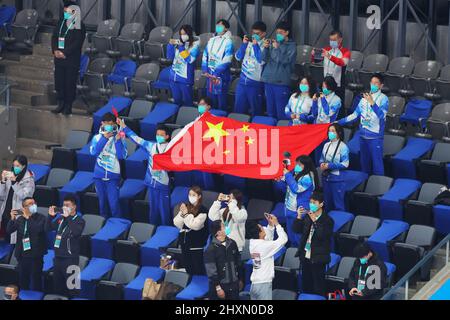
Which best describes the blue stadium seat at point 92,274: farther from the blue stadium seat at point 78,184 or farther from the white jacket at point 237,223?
the blue stadium seat at point 78,184

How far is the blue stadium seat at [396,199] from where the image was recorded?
2697cm

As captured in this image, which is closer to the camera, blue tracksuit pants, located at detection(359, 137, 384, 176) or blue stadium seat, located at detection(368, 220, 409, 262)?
blue stadium seat, located at detection(368, 220, 409, 262)

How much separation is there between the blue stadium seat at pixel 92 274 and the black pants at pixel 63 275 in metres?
0.15

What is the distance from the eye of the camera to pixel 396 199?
26953 millimetres

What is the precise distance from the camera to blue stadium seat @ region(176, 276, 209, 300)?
25667 millimetres

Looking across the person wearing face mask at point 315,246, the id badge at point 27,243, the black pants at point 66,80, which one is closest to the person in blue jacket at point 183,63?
the black pants at point 66,80

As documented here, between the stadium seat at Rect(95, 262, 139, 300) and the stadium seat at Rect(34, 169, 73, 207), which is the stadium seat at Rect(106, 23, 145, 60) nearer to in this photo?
the stadium seat at Rect(34, 169, 73, 207)

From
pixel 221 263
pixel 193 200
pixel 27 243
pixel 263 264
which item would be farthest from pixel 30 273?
pixel 263 264

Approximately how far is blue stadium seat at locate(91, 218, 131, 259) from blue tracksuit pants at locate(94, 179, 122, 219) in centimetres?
47

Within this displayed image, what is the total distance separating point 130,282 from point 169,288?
0.99 metres

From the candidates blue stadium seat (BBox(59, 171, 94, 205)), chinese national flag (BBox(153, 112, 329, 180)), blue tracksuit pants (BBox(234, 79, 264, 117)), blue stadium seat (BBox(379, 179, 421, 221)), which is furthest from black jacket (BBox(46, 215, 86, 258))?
blue stadium seat (BBox(379, 179, 421, 221))

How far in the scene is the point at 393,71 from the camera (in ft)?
98.2
